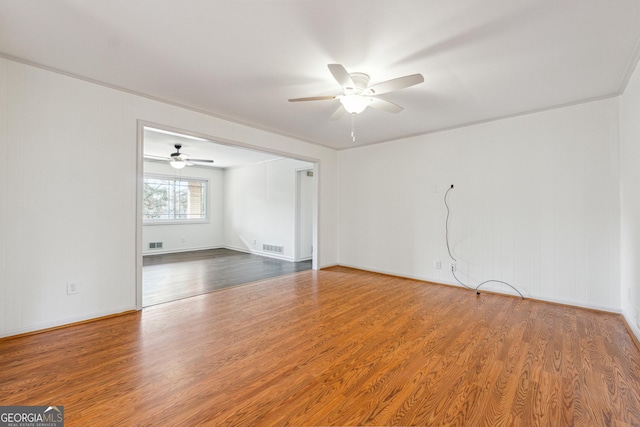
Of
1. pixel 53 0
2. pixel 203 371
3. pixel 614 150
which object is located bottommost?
pixel 203 371

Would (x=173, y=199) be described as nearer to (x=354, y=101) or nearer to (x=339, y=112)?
(x=339, y=112)

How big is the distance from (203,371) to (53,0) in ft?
8.43

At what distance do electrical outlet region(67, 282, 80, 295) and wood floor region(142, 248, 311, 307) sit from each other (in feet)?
2.37

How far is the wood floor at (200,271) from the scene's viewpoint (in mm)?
3944

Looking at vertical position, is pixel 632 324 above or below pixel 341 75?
below

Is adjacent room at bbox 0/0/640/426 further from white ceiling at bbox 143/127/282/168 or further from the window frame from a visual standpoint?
the window frame

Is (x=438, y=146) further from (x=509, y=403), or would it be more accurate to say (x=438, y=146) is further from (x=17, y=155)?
(x=17, y=155)

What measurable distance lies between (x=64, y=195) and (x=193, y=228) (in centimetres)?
527

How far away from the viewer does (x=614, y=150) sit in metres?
3.06

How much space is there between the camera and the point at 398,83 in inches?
87.2

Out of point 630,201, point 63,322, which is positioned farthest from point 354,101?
point 63,322

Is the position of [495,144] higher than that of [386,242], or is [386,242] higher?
[495,144]

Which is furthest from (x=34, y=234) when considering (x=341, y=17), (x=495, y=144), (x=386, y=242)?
(x=495, y=144)

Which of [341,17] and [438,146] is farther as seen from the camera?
[438,146]
